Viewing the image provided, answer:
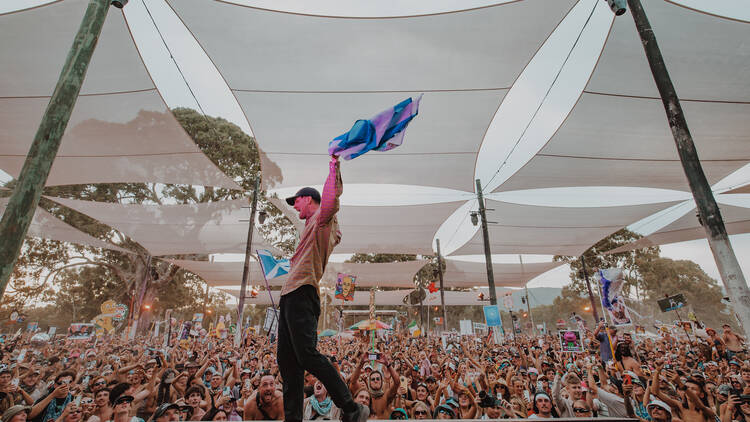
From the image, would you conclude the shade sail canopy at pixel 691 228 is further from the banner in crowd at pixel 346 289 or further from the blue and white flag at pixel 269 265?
the blue and white flag at pixel 269 265

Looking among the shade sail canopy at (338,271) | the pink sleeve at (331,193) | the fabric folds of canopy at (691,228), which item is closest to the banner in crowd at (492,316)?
the shade sail canopy at (338,271)

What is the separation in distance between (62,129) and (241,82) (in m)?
4.05

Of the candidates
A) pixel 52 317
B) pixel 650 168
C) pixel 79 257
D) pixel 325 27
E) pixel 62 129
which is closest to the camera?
pixel 62 129

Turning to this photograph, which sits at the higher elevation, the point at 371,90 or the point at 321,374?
the point at 371,90

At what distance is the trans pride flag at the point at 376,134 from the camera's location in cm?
221

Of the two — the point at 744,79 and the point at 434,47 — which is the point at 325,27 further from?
the point at 744,79

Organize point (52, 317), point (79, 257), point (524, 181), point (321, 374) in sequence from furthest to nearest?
point (52, 317)
point (79, 257)
point (524, 181)
point (321, 374)

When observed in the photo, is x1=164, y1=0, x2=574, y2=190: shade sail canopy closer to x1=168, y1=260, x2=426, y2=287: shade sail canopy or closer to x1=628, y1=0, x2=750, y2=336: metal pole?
x1=628, y1=0, x2=750, y2=336: metal pole

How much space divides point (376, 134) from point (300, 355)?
1425mm

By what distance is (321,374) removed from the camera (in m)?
1.74

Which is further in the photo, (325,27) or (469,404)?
(325,27)

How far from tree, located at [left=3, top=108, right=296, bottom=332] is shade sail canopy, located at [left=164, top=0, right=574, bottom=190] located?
25.8 feet

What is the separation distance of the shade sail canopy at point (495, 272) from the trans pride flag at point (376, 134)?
60.6ft

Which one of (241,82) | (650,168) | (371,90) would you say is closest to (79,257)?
(241,82)
